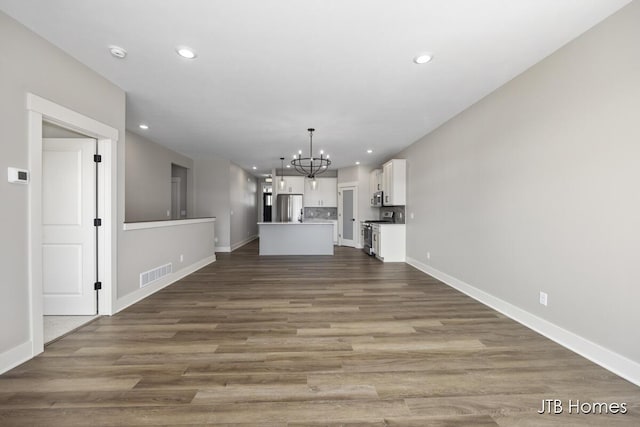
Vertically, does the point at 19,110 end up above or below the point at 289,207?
above

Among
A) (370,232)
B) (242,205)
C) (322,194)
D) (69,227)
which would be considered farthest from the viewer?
(322,194)

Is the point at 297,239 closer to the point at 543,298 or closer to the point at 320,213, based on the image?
the point at 320,213

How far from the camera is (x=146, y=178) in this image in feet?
18.5

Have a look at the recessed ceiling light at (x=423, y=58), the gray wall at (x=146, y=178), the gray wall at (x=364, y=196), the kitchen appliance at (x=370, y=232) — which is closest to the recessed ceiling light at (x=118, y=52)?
the recessed ceiling light at (x=423, y=58)

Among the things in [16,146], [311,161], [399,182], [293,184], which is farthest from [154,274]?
[293,184]

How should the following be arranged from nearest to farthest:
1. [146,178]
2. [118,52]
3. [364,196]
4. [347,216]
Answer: [118,52]
[146,178]
[364,196]
[347,216]

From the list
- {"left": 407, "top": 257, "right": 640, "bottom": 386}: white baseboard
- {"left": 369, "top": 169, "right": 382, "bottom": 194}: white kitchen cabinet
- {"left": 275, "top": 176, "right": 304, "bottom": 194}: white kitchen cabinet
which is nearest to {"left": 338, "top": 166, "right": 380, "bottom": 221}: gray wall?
{"left": 369, "top": 169, "right": 382, "bottom": 194}: white kitchen cabinet

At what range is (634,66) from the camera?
1.93 metres

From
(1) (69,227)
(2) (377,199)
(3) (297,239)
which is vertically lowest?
(3) (297,239)

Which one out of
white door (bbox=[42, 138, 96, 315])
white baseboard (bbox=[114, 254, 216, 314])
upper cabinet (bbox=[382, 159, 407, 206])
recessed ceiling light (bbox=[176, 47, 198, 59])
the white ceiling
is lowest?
white baseboard (bbox=[114, 254, 216, 314])

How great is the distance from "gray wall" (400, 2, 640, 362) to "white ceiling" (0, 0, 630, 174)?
1.04 ft

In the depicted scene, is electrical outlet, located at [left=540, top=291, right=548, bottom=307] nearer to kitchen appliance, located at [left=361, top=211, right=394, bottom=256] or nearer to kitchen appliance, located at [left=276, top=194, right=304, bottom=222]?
kitchen appliance, located at [left=361, top=211, right=394, bottom=256]

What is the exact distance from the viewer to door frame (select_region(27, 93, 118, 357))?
87.3 inches

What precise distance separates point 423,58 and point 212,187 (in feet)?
22.0
